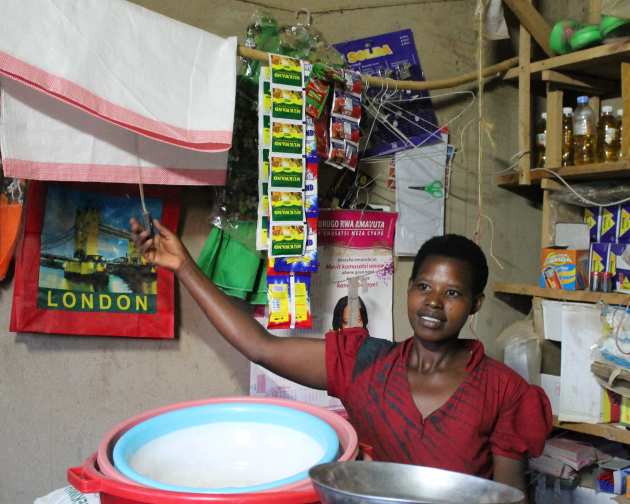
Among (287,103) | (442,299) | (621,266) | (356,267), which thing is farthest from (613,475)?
(287,103)

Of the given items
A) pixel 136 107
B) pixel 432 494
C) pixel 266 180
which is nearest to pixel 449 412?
pixel 432 494

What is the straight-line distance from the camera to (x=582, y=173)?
189cm

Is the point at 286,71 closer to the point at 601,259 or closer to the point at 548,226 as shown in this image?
the point at 548,226

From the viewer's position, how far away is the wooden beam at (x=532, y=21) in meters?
1.96

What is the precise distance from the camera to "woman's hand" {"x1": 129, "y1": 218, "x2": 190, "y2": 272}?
3.94 feet

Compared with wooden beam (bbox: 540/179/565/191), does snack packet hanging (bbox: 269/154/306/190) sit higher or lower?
lower

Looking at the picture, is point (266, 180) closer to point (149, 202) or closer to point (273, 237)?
point (273, 237)

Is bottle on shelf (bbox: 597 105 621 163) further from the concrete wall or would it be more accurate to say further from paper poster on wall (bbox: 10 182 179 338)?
paper poster on wall (bbox: 10 182 179 338)

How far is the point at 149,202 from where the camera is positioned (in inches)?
64.0

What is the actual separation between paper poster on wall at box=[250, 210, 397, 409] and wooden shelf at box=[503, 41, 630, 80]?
28.4 inches

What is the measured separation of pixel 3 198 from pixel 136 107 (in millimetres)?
534

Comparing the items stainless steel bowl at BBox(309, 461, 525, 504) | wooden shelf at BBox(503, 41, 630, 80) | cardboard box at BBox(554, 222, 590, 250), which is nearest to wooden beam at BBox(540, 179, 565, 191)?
cardboard box at BBox(554, 222, 590, 250)

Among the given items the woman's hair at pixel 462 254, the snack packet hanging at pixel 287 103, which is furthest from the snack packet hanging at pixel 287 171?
the woman's hair at pixel 462 254

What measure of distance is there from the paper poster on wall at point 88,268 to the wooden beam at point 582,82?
1.32m
